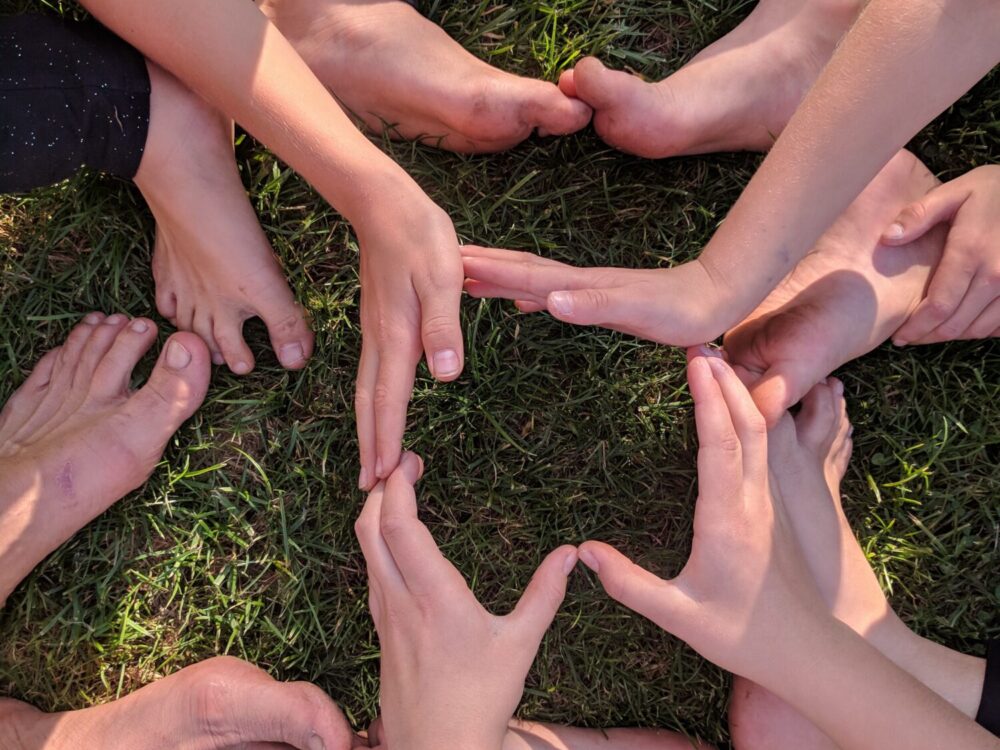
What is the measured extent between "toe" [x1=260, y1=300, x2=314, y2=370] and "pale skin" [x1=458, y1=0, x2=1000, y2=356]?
0.45 meters

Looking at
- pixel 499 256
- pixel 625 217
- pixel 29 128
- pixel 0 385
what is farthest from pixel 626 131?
pixel 0 385

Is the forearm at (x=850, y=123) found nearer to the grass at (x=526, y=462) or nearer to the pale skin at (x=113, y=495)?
the grass at (x=526, y=462)

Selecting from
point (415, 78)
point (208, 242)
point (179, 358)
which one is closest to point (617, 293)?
point (415, 78)

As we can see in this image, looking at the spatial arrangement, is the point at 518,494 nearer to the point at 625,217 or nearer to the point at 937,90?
the point at 625,217

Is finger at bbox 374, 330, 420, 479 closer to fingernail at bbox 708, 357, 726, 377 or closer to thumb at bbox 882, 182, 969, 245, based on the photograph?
fingernail at bbox 708, 357, 726, 377

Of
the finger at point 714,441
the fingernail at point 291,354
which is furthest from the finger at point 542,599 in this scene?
the fingernail at point 291,354

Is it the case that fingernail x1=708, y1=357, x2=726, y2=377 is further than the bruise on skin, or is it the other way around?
the bruise on skin

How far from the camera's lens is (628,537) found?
164cm

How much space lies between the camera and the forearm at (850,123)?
3.84 feet

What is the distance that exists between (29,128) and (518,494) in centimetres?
107

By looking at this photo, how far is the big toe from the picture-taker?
161cm

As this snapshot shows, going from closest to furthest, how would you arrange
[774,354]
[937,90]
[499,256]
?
[937,90], [499,256], [774,354]

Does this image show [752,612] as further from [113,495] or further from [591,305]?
[113,495]

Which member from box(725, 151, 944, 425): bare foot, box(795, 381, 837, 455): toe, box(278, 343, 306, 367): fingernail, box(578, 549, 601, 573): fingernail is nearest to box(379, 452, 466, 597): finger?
box(578, 549, 601, 573): fingernail
